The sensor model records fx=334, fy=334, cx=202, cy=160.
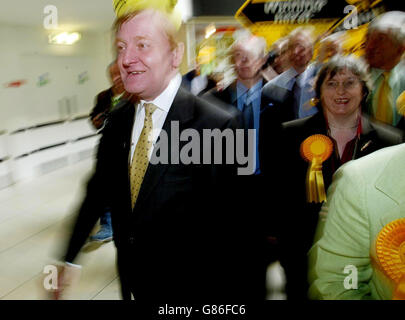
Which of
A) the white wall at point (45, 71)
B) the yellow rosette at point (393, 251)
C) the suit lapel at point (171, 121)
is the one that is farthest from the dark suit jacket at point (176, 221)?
the yellow rosette at point (393, 251)

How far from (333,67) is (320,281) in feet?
2.04

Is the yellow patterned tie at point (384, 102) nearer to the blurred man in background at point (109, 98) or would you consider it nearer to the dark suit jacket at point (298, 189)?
the dark suit jacket at point (298, 189)

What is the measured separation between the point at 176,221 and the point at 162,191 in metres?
0.10

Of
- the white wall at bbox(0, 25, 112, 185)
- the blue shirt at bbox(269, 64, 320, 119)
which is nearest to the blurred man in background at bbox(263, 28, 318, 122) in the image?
the blue shirt at bbox(269, 64, 320, 119)

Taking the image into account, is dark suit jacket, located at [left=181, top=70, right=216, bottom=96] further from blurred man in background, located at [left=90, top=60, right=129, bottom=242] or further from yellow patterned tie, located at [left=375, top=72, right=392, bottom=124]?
yellow patterned tie, located at [left=375, top=72, right=392, bottom=124]

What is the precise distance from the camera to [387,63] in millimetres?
1017

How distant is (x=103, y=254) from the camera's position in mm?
1205

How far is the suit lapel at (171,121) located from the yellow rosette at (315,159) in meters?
0.40

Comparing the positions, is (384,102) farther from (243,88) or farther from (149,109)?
(149,109)

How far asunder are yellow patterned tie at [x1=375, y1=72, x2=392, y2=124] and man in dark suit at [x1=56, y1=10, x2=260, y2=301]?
0.45 m

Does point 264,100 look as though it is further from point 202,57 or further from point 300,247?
point 300,247

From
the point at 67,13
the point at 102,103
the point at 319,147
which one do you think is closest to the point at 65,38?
the point at 67,13

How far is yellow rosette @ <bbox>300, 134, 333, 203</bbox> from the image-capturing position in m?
1.06

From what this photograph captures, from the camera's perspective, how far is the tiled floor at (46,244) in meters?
1.03
